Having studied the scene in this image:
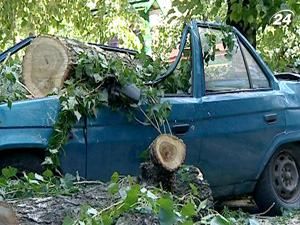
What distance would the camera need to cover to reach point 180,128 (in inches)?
238

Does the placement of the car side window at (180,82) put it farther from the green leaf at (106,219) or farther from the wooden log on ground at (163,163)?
the green leaf at (106,219)

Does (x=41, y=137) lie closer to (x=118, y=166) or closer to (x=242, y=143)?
Result: (x=118, y=166)

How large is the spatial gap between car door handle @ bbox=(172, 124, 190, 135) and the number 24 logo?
4.02ft

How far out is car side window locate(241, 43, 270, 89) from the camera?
670 centimetres

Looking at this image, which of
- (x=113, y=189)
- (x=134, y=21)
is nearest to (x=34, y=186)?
(x=113, y=189)

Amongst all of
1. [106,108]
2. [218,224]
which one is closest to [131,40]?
[106,108]

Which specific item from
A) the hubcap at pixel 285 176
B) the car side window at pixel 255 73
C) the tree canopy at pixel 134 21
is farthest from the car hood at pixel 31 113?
the hubcap at pixel 285 176

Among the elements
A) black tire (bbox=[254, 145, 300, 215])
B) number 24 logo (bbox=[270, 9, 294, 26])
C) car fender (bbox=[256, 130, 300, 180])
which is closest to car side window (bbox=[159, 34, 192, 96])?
number 24 logo (bbox=[270, 9, 294, 26])

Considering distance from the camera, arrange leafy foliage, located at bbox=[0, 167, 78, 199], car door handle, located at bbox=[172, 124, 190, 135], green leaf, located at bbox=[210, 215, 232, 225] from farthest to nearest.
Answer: car door handle, located at bbox=[172, 124, 190, 135], leafy foliage, located at bbox=[0, 167, 78, 199], green leaf, located at bbox=[210, 215, 232, 225]

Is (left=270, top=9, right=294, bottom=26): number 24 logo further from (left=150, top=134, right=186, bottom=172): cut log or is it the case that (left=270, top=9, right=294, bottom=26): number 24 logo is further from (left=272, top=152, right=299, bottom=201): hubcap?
(left=150, top=134, right=186, bottom=172): cut log

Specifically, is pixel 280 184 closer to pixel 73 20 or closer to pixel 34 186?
pixel 34 186

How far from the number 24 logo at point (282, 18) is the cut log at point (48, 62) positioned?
1.59m

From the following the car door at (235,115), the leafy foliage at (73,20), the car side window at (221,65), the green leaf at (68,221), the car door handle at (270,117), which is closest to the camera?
the green leaf at (68,221)

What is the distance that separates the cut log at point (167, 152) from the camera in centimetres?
488
